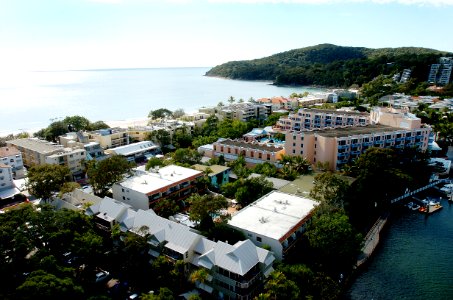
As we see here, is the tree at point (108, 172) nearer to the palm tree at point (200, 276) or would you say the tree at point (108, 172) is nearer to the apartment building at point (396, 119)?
the palm tree at point (200, 276)

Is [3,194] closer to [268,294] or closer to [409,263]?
[268,294]

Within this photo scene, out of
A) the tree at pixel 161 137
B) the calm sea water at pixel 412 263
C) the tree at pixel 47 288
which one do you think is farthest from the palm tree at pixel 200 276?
the tree at pixel 161 137

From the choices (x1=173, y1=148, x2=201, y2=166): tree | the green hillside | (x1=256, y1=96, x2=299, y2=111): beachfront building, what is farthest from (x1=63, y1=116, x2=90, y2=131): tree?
the green hillside

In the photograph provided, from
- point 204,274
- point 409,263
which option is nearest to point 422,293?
point 409,263

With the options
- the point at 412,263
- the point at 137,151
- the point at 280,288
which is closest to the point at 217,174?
the point at 137,151

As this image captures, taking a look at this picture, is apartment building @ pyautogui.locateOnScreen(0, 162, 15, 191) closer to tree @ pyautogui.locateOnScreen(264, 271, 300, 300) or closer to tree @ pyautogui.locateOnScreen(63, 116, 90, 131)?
tree @ pyautogui.locateOnScreen(63, 116, 90, 131)
